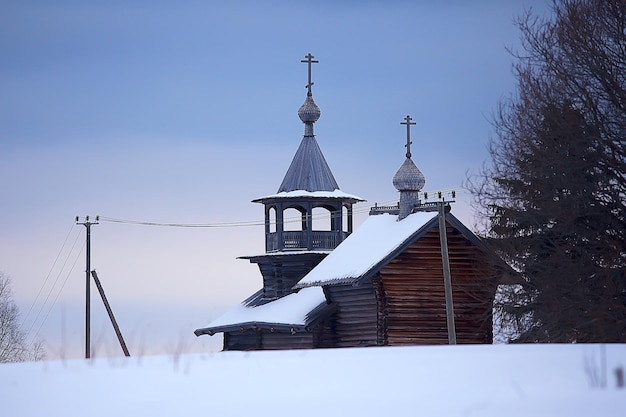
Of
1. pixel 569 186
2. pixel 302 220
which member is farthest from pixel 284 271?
pixel 569 186

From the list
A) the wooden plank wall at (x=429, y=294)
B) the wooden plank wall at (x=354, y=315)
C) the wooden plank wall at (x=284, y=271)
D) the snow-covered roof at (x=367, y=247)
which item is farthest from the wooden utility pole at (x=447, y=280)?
the wooden plank wall at (x=284, y=271)

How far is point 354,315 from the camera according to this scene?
129ft

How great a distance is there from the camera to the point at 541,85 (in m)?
31.5

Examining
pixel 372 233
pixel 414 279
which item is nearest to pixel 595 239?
pixel 414 279

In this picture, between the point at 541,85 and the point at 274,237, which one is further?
the point at 274,237

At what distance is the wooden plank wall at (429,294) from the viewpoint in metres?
37.7

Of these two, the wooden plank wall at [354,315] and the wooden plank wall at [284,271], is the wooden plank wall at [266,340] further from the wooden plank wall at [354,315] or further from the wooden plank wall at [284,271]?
the wooden plank wall at [284,271]

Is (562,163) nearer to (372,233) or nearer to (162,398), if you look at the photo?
(372,233)

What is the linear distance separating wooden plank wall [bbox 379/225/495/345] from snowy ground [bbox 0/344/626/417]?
29.7 metres

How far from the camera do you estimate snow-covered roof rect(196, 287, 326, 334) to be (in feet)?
135

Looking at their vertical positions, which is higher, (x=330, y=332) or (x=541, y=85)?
(x=541, y=85)

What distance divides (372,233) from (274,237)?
723 centimetres

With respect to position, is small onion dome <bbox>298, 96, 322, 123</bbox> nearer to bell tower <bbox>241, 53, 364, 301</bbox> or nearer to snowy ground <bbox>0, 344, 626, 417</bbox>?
bell tower <bbox>241, 53, 364, 301</bbox>

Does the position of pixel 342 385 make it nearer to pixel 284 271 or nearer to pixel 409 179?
pixel 409 179
